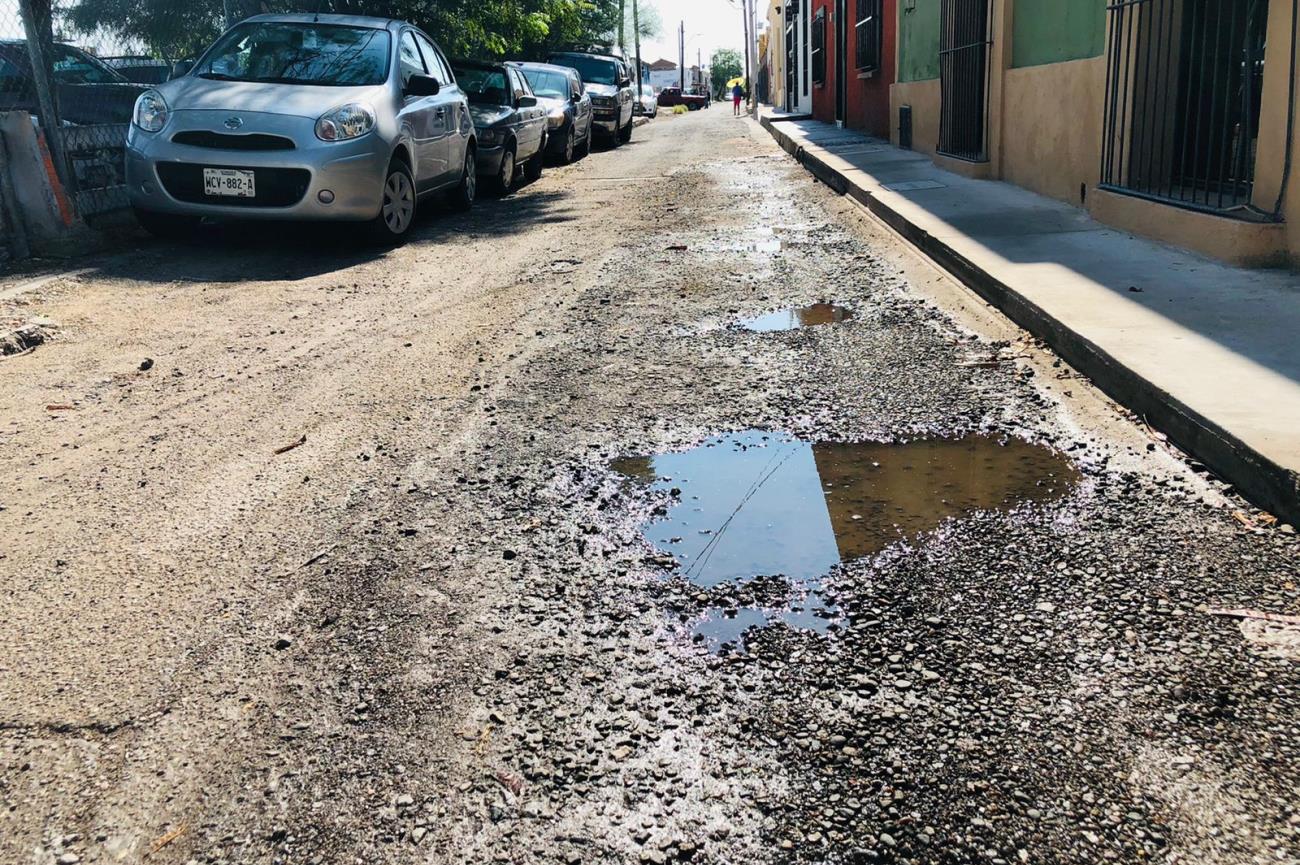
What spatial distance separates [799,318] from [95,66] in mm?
8581

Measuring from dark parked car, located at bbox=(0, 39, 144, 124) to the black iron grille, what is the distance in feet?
27.1

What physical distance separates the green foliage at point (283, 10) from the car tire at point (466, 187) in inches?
113

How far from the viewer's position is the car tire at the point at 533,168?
49.8ft

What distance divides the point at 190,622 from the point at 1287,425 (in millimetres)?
3374

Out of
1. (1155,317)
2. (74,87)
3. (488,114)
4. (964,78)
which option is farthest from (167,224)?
(964,78)

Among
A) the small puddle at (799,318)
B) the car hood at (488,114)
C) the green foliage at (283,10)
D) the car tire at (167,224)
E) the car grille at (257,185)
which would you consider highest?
the green foliage at (283,10)

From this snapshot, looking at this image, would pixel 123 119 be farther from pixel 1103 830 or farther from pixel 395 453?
pixel 1103 830

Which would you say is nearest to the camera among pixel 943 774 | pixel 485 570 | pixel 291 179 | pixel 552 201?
pixel 943 774

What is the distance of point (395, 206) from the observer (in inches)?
358

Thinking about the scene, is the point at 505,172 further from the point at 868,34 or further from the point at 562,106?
the point at 868,34

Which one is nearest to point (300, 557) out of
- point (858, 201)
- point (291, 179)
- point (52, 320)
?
point (52, 320)

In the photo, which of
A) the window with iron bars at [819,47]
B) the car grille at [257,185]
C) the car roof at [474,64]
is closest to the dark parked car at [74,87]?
the car grille at [257,185]

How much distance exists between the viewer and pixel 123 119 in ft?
36.2

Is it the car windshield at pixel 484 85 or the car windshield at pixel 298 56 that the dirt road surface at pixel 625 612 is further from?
the car windshield at pixel 484 85
